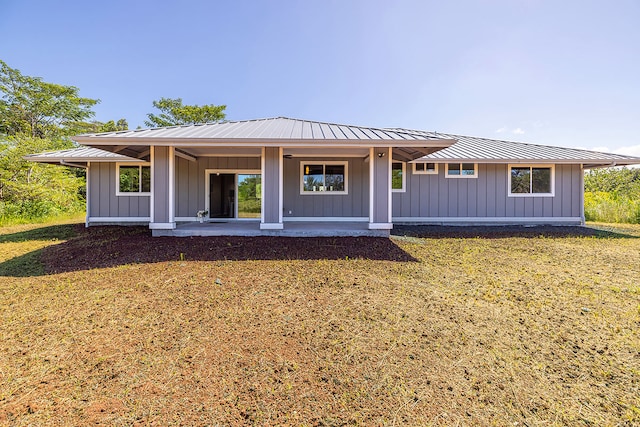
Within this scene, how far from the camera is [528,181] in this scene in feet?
32.2

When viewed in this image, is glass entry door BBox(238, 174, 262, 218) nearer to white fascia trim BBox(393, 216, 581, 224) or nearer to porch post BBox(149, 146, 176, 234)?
porch post BBox(149, 146, 176, 234)

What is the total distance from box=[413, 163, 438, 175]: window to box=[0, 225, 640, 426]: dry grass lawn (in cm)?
536

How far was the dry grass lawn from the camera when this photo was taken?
1.74 meters

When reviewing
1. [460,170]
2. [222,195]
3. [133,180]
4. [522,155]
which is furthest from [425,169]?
[133,180]

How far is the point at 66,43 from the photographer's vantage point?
44.3 feet

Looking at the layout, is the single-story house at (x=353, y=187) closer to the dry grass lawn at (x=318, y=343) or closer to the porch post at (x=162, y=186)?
the porch post at (x=162, y=186)

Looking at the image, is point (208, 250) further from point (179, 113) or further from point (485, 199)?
point (179, 113)

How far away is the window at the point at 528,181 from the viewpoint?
32.1 feet

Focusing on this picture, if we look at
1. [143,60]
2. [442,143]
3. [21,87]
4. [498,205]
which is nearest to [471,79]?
[498,205]

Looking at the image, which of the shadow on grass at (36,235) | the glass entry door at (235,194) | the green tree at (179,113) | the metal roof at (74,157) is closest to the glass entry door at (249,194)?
the glass entry door at (235,194)

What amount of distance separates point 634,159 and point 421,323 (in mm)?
11331

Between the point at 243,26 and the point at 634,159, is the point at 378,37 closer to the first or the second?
the point at 243,26

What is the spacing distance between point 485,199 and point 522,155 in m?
1.93

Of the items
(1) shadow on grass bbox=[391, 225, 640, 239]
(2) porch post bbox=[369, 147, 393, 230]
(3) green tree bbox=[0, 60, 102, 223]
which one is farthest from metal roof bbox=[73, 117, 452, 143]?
(3) green tree bbox=[0, 60, 102, 223]
